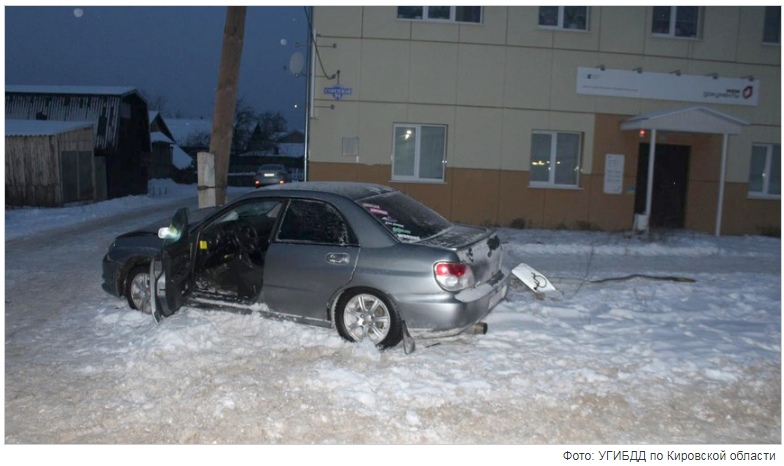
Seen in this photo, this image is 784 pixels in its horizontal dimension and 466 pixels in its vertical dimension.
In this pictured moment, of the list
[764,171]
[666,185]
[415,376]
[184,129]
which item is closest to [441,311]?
[415,376]

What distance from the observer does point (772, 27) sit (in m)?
15.7

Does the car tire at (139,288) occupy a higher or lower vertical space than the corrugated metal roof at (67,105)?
lower

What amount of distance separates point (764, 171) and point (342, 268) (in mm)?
14250

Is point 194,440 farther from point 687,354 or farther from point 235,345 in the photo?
point 687,354

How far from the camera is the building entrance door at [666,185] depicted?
1591 cm

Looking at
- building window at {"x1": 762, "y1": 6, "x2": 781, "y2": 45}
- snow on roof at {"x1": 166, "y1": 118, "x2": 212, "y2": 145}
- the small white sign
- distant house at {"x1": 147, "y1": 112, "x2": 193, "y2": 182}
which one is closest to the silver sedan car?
the small white sign

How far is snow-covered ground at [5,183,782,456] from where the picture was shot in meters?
4.37

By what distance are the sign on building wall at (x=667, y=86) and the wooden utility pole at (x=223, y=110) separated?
8.48 m

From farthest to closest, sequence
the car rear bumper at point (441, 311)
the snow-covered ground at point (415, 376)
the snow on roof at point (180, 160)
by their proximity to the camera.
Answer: the snow on roof at point (180, 160)
the car rear bumper at point (441, 311)
the snow-covered ground at point (415, 376)

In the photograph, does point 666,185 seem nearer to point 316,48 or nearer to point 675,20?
point 675,20

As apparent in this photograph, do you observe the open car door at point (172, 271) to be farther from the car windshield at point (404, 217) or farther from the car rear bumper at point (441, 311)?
the car rear bumper at point (441, 311)

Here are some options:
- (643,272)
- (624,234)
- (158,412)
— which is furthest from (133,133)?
(158,412)

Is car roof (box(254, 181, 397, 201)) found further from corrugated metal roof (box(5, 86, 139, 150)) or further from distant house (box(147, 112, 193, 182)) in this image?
distant house (box(147, 112, 193, 182))

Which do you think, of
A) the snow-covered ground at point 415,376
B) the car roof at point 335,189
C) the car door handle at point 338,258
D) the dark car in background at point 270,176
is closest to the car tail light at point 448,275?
the snow-covered ground at point 415,376
